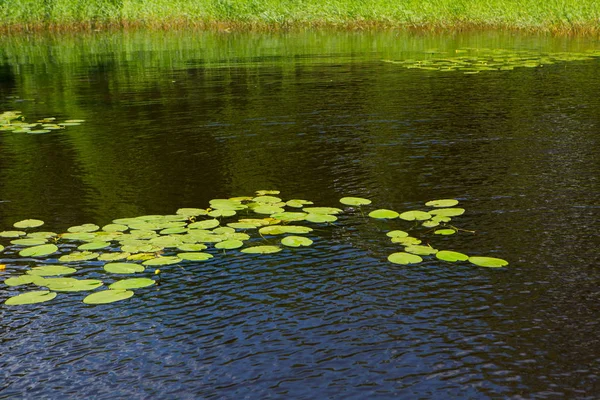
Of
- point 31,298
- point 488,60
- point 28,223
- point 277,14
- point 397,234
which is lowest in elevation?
point 31,298

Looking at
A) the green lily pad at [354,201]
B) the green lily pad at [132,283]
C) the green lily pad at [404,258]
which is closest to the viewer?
the green lily pad at [132,283]

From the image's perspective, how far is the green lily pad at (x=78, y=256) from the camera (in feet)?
21.8

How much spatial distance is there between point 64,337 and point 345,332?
2.04m

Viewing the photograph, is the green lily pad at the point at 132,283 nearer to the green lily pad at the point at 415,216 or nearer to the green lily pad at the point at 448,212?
the green lily pad at the point at 415,216

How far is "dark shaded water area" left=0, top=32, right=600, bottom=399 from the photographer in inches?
188

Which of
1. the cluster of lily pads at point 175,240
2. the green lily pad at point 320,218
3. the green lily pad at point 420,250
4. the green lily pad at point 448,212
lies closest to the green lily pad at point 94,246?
the cluster of lily pads at point 175,240

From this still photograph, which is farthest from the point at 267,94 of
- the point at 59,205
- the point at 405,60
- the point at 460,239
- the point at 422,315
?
the point at 422,315

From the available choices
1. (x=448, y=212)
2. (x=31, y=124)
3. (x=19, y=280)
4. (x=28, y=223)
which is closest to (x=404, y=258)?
(x=448, y=212)

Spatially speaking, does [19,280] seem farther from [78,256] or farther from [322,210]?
[322,210]

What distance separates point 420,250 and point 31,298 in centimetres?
337

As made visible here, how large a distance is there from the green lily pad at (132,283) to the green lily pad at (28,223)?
2061 millimetres

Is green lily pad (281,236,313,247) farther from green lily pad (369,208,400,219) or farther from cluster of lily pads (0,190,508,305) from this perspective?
green lily pad (369,208,400,219)

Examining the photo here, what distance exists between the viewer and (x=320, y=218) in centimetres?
761

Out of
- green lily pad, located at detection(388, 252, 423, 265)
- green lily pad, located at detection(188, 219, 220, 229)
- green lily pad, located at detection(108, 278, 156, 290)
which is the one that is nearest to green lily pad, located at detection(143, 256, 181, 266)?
green lily pad, located at detection(108, 278, 156, 290)
